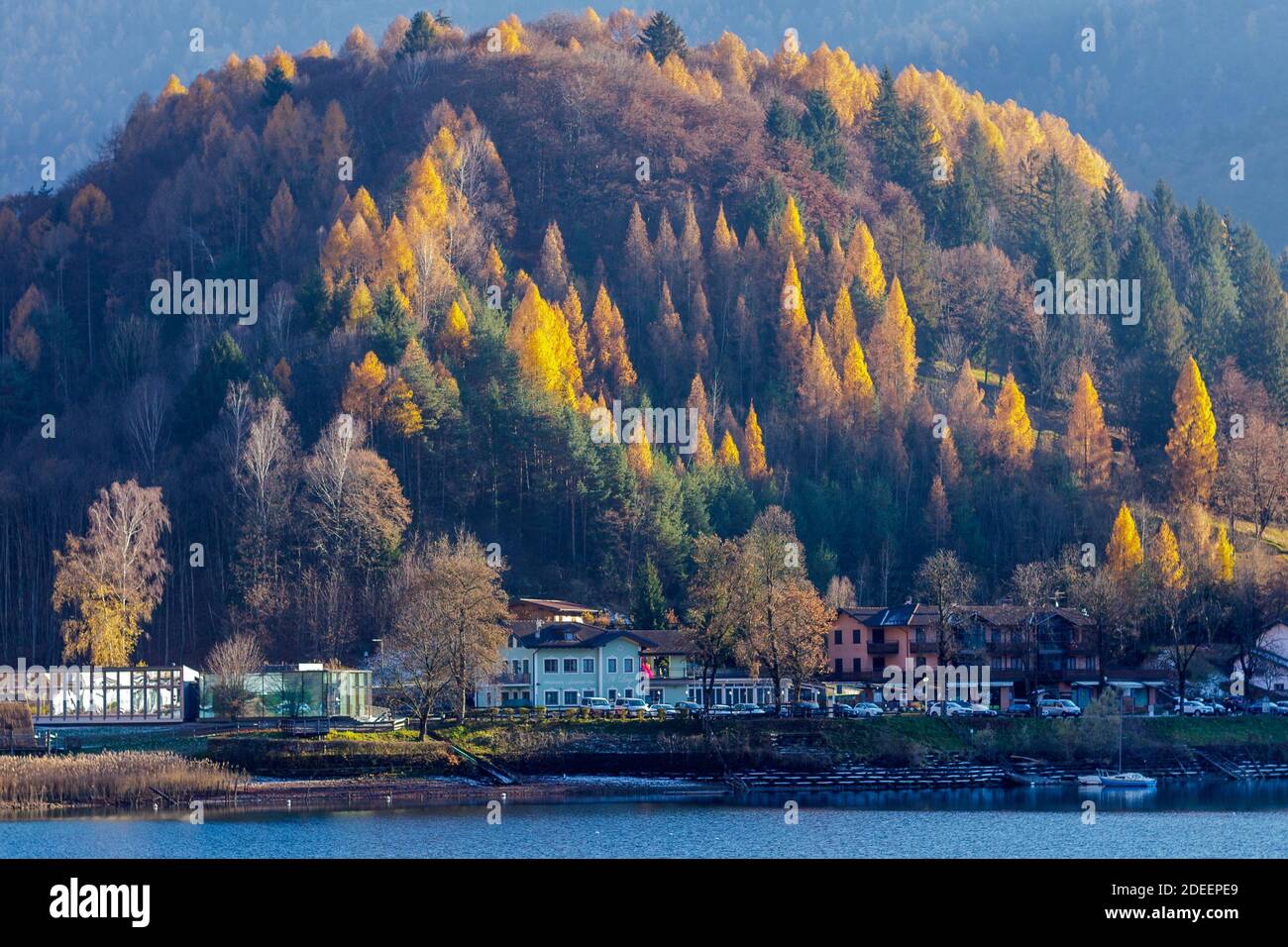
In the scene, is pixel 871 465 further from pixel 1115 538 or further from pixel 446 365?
pixel 446 365

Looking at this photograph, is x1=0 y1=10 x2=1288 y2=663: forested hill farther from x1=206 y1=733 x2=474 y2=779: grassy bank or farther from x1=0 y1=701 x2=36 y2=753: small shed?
x1=206 y1=733 x2=474 y2=779: grassy bank

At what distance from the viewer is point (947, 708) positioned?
264 feet

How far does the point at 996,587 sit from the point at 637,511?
24487mm

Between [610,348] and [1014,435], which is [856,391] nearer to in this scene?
[1014,435]

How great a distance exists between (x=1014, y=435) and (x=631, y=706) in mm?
46832

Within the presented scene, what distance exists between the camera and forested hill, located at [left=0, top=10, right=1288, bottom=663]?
10169 centimetres

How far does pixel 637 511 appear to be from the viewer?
102812 mm

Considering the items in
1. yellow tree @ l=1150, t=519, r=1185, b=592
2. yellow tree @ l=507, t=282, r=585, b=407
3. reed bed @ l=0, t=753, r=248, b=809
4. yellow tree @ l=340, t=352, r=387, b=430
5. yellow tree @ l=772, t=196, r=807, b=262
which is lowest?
reed bed @ l=0, t=753, r=248, b=809

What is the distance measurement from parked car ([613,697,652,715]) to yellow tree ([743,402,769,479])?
31480 millimetres

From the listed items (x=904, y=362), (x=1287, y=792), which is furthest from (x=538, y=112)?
(x=1287, y=792)

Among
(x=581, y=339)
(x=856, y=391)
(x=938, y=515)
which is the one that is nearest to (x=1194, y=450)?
(x=938, y=515)

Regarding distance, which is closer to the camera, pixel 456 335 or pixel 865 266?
pixel 456 335

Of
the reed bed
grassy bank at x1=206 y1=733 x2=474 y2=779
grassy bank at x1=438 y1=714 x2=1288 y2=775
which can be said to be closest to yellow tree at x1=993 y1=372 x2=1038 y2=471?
grassy bank at x1=438 y1=714 x2=1288 y2=775

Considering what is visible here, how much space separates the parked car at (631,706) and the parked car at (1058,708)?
1929cm
